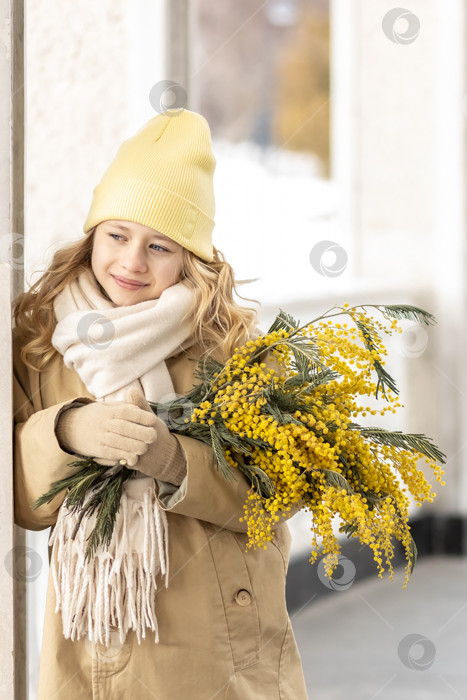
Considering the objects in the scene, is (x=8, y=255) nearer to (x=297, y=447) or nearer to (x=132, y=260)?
(x=132, y=260)

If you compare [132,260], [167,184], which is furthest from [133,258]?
[167,184]

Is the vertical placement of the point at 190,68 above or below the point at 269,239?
above

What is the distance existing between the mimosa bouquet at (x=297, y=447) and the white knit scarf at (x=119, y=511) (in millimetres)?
31

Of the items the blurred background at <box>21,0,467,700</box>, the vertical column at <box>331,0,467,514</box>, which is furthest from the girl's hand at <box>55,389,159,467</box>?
the vertical column at <box>331,0,467,514</box>

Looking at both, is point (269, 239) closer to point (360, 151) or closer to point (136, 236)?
point (360, 151)

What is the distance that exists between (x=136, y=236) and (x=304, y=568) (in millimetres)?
1852

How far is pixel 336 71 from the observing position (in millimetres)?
3320

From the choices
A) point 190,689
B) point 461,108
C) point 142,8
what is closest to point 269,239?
point 461,108

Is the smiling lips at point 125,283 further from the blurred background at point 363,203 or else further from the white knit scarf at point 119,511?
the blurred background at point 363,203

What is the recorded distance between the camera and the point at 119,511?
1043mm

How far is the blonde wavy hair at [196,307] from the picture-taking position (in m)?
1.10

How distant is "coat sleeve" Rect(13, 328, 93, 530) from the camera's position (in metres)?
1.00

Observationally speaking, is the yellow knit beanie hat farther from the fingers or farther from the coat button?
the coat button

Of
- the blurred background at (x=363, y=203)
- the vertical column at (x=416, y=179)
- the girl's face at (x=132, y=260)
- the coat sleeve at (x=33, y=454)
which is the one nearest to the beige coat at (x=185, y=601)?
the coat sleeve at (x=33, y=454)
